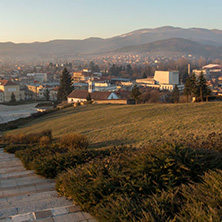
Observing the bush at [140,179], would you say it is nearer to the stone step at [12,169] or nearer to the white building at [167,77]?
the stone step at [12,169]

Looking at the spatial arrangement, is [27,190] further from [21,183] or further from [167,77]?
[167,77]

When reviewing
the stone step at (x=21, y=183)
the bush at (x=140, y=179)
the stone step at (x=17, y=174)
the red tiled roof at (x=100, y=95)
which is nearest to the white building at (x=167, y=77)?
the red tiled roof at (x=100, y=95)

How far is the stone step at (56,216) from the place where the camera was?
365cm

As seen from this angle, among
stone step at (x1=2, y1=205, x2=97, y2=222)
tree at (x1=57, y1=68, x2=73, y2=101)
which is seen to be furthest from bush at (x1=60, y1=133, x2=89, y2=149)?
tree at (x1=57, y1=68, x2=73, y2=101)

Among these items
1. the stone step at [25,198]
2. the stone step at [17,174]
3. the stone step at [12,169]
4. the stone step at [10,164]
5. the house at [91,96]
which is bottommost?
the house at [91,96]

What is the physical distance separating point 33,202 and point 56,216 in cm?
69

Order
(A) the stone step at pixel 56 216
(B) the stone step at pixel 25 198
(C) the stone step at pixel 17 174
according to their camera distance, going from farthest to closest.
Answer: (C) the stone step at pixel 17 174, (B) the stone step at pixel 25 198, (A) the stone step at pixel 56 216

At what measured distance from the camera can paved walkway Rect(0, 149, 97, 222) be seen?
373cm

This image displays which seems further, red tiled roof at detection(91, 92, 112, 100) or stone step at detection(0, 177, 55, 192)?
red tiled roof at detection(91, 92, 112, 100)

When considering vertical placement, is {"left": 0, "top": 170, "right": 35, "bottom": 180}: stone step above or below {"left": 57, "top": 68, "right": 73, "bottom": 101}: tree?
above

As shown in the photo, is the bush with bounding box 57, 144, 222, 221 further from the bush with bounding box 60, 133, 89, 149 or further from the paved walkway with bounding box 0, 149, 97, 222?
the bush with bounding box 60, 133, 89, 149

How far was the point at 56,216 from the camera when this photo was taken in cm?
374

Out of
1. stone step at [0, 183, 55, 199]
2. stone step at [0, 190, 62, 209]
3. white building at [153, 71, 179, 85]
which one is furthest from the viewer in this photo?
white building at [153, 71, 179, 85]

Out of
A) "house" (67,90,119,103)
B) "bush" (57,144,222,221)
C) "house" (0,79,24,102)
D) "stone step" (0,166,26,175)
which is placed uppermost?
"bush" (57,144,222,221)
